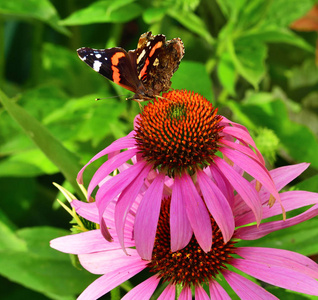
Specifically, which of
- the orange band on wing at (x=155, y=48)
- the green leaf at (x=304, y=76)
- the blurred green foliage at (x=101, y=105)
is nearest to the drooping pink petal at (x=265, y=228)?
the blurred green foliage at (x=101, y=105)

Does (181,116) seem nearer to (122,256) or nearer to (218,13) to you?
(122,256)

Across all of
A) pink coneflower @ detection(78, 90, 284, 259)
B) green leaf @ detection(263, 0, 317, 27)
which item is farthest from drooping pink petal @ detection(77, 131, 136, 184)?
green leaf @ detection(263, 0, 317, 27)

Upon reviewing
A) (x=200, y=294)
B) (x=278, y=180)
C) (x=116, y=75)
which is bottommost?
(x=200, y=294)

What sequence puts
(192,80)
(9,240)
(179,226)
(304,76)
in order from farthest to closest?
(304,76) → (9,240) → (192,80) → (179,226)

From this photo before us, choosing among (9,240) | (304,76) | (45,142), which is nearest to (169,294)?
(45,142)

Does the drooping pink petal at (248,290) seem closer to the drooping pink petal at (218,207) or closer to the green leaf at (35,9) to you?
the drooping pink petal at (218,207)

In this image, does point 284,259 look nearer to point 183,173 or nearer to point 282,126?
point 183,173

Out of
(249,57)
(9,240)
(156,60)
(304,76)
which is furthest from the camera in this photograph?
(304,76)

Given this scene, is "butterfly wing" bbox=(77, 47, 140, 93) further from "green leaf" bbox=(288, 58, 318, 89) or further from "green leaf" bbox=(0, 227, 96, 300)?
"green leaf" bbox=(288, 58, 318, 89)
